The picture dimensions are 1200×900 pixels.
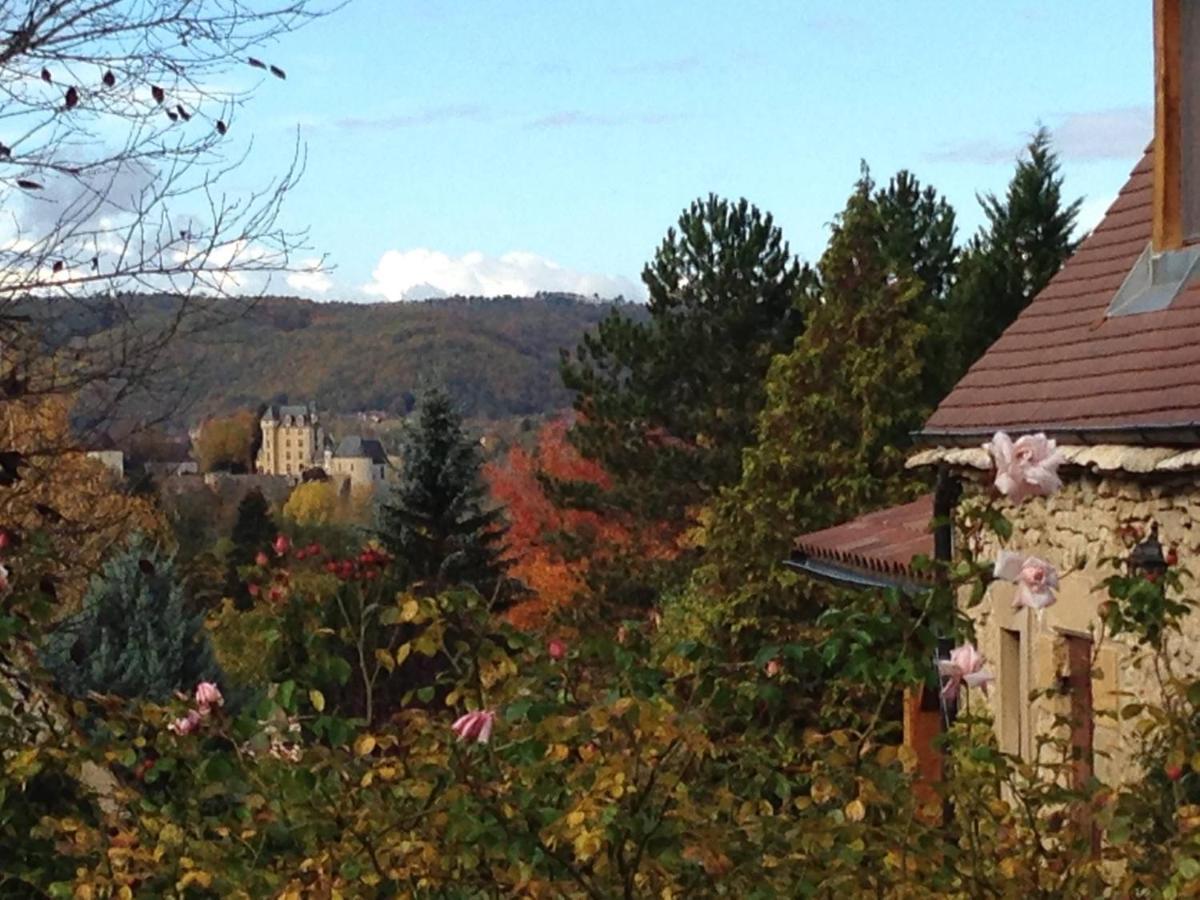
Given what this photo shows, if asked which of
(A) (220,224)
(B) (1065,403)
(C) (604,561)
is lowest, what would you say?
(C) (604,561)

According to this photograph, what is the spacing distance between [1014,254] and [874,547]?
57.3ft

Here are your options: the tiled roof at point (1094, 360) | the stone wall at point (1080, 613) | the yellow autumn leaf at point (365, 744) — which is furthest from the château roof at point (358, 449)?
the yellow autumn leaf at point (365, 744)

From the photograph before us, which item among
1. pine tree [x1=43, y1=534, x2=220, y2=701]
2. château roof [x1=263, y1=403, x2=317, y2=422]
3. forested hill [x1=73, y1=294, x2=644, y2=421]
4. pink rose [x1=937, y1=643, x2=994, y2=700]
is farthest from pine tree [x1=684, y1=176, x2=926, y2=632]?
château roof [x1=263, y1=403, x2=317, y2=422]

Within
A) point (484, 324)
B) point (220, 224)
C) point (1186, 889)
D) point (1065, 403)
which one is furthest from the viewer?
point (484, 324)

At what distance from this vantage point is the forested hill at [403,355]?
105312 millimetres

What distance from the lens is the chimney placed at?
8.12 m

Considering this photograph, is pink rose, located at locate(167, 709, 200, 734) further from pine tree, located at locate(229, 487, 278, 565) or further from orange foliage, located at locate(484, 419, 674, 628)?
pine tree, located at locate(229, 487, 278, 565)

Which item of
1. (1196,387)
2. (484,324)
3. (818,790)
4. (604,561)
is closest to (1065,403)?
(1196,387)

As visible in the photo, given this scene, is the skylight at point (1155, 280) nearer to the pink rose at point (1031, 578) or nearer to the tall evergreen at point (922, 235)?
the pink rose at point (1031, 578)

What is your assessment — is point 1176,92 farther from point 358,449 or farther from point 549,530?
point 358,449

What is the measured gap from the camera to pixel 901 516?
12.0 m

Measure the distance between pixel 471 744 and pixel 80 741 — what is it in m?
1.38

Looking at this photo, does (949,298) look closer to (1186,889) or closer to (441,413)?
(441,413)

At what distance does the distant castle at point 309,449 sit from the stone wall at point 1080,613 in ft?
335
